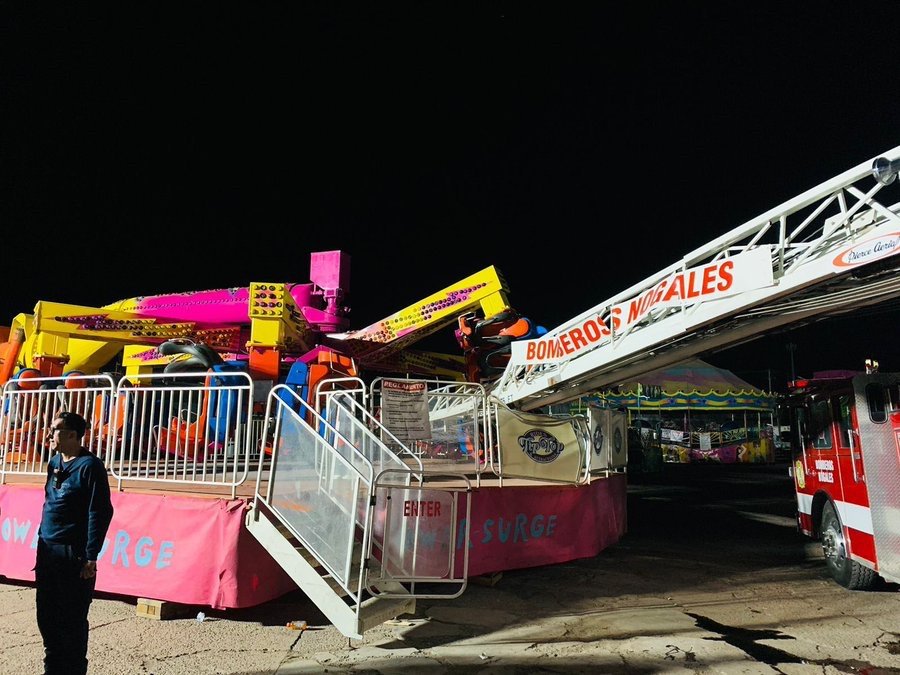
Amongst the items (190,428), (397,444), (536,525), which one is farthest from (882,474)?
(190,428)

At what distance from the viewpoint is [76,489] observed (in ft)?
14.5

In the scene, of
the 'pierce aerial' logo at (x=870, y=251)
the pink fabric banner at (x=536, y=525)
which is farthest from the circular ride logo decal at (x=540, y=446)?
the 'pierce aerial' logo at (x=870, y=251)

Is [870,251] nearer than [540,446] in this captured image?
Yes

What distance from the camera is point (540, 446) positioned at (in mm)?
8961

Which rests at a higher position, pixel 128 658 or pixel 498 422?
pixel 498 422

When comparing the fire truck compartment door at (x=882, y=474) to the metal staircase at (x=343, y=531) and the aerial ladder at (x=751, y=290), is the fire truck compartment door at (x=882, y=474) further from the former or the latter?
the metal staircase at (x=343, y=531)

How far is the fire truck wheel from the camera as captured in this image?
741cm

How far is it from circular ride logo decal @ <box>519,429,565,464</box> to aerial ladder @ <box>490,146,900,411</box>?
3.42 ft

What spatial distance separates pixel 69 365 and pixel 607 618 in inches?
635

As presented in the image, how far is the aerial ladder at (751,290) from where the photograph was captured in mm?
6062

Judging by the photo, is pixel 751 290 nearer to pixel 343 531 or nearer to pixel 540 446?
pixel 540 446

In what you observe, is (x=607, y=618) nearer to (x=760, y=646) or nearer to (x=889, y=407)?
(x=760, y=646)

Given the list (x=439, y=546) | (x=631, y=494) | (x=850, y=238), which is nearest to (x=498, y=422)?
(x=439, y=546)

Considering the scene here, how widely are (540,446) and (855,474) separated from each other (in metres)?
3.72
